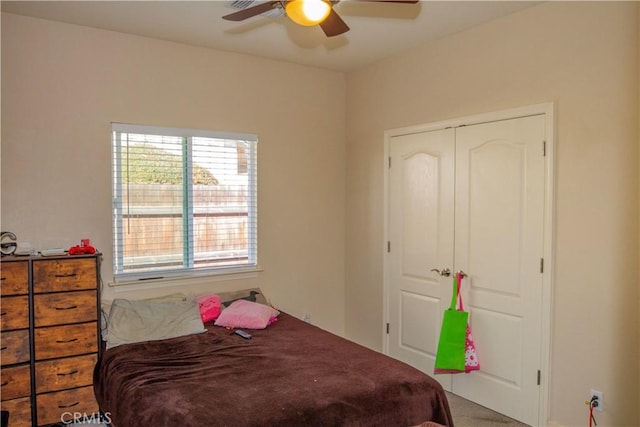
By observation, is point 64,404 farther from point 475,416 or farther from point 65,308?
point 475,416

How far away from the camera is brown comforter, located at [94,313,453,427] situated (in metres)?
2.17

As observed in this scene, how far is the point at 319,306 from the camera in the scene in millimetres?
4566

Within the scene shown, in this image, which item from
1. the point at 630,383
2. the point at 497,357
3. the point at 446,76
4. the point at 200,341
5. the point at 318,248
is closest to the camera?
the point at 630,383

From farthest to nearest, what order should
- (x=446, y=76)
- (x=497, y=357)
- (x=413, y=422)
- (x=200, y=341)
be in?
1. (x=446, y=76)
2. (x=497, y=357)
3. (x=200, y=341)
4. (x=413, y=422)

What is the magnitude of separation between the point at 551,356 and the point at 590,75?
169 centimetres

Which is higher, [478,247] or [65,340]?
[478,247]

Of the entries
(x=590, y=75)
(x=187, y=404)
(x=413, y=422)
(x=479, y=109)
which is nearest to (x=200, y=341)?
(x=187, y=404)

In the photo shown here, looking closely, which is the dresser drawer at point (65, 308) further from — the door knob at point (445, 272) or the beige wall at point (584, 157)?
the beige wall at point (584, 157)

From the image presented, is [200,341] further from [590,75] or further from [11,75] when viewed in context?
[590,75]

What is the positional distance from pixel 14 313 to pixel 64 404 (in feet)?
2.09

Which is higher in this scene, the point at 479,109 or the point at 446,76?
the point at 446,76

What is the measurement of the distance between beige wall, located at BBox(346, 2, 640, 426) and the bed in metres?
1.00

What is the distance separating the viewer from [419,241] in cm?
390

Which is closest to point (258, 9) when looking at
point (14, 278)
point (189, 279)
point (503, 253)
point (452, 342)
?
point (14, 278)
